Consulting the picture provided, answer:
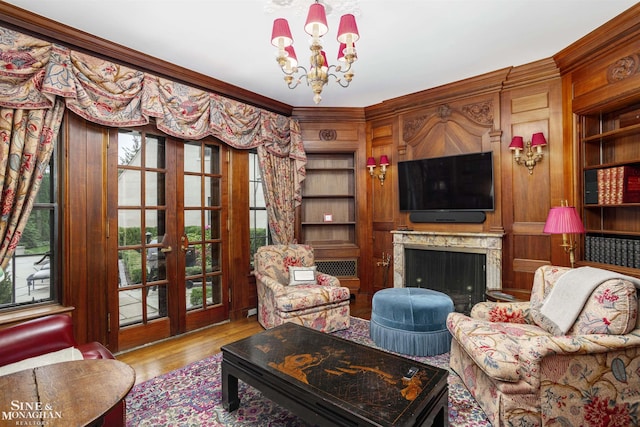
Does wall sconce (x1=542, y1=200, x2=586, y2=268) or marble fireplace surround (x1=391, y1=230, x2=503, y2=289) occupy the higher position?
wall sconce (x1=542, y1=200, x2=586, y2=268)

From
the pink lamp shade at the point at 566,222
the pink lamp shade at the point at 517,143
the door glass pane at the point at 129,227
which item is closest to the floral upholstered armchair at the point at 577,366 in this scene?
the pink lamp shade at the point at 566,222

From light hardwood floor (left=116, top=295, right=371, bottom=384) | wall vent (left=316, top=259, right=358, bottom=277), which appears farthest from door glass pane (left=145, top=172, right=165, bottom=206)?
wall vent (left=316, top=259, right=358, bottom=277)

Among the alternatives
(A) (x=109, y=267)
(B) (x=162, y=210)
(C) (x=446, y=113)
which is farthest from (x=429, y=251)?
(A) (x=109, y=267)

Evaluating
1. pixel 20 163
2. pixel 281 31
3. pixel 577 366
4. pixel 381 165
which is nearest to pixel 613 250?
pixel 577 366

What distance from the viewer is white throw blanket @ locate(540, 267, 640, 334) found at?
1.88m

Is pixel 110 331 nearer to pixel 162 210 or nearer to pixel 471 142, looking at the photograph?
pixel 162 210

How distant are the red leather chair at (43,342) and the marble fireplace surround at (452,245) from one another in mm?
3235

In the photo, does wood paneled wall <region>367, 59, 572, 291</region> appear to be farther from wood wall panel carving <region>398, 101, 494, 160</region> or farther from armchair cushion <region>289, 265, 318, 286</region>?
armchair cushion <region>289, 265, 318, 286</region>

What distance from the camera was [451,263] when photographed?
3807mm

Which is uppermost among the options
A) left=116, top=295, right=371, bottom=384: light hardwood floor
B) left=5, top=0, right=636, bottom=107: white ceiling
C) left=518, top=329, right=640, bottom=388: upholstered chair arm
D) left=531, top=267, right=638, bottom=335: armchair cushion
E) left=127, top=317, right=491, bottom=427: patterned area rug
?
left=5, top=0, right=636, bottom=107: white ceiling

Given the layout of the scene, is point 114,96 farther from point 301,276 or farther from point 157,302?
point 301,276

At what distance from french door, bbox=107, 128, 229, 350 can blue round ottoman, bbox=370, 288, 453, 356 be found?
78.4 inches

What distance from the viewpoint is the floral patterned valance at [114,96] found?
2.31 meters

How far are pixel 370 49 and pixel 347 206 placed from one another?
2321 millimetres
